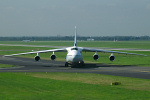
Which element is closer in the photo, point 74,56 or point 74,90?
point 74,90

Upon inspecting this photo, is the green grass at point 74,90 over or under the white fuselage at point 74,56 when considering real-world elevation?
under

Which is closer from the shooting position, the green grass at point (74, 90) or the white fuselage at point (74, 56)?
the green grass at point (74, 90)

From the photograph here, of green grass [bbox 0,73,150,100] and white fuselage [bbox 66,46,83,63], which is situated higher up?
white fuselage [bbox 66,46,83,63]

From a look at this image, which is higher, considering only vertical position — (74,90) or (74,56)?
(74,56)

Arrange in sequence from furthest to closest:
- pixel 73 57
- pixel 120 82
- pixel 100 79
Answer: pixel 73 57 → pixel 100 79 → pixel 120 82

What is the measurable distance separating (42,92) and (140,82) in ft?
42.4

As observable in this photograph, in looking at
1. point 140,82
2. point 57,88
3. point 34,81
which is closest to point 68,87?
point 57,88

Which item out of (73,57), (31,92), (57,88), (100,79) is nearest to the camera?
(31,92)

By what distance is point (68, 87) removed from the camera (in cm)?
3334

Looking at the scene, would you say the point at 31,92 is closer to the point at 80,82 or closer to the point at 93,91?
the point at 93,91

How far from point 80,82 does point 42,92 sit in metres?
8.30

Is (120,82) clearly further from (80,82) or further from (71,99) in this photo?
(71,99)

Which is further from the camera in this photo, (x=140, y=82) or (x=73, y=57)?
(x=73, y=57)

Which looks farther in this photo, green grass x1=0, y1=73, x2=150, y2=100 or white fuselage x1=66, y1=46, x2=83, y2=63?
white fuselage x1=66, y1=46, x2=83, y2=63
